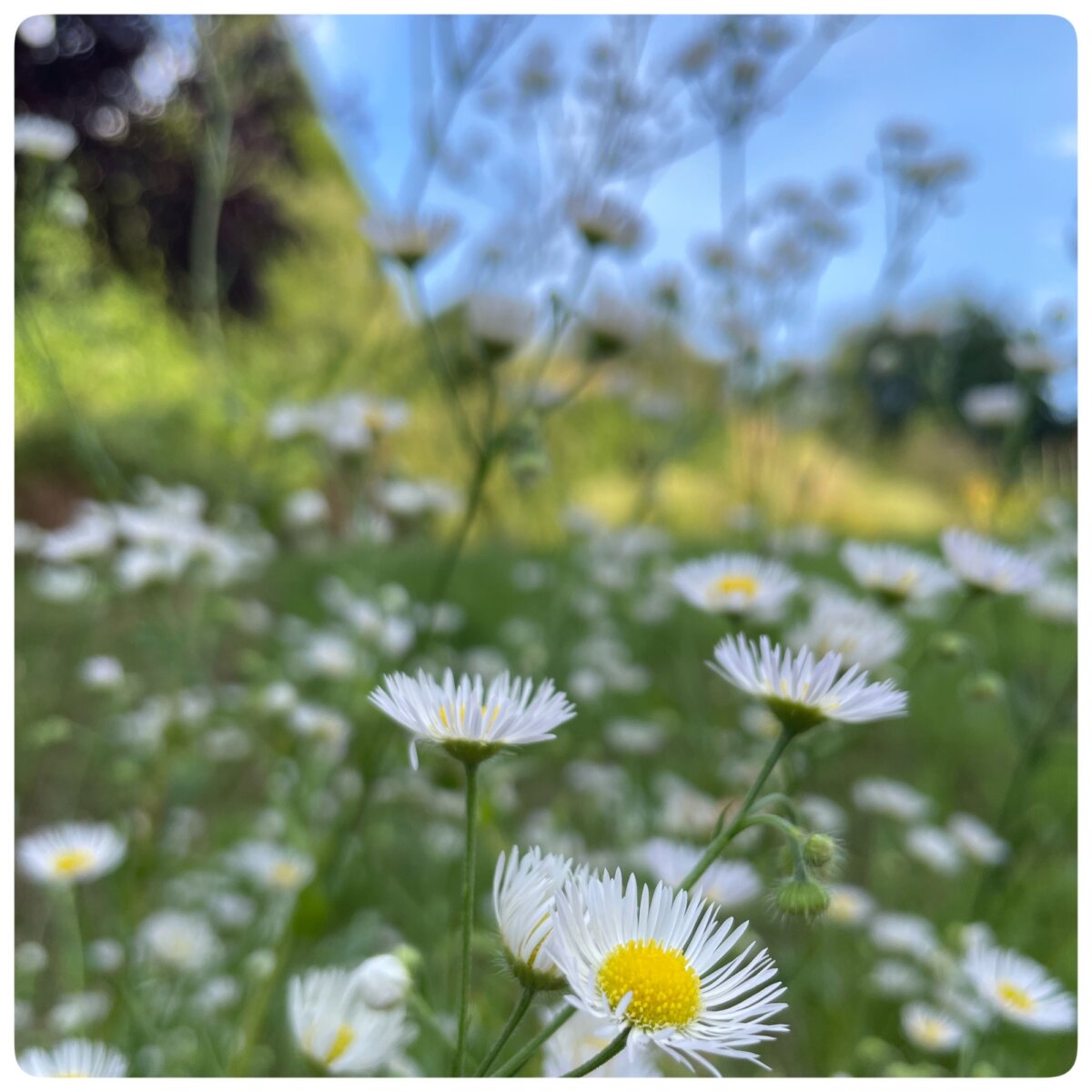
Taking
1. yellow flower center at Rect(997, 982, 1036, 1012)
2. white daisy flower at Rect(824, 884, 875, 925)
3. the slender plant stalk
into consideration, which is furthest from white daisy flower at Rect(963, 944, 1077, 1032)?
the slender plant stalk

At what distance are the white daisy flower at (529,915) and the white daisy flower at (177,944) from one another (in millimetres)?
587

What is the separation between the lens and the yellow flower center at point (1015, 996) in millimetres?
580

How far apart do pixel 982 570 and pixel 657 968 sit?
0.37 m

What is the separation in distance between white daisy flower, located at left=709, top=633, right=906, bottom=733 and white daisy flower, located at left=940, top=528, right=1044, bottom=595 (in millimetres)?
252

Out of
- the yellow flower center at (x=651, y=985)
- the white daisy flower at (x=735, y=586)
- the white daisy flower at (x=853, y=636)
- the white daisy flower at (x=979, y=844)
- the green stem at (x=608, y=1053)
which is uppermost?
the white daisy flower at (x=735, y=586)

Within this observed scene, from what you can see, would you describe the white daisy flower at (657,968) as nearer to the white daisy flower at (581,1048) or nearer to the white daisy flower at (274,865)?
the white daisy flower at (581,1048)

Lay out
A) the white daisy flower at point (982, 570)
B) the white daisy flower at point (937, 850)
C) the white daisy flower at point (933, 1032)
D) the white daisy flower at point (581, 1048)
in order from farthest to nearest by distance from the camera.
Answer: the white daisy flower at point (937, 850)
the white daisy flower at point (933, 1032)
the white daisy flower at point (982, 570)
the white daisy flower at point (581, 1048)

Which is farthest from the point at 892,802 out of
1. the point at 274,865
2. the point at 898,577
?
the point at 274,865

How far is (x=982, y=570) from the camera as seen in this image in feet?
1.83

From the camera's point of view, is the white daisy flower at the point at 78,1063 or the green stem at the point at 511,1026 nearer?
the green stem at the point at 511,1026

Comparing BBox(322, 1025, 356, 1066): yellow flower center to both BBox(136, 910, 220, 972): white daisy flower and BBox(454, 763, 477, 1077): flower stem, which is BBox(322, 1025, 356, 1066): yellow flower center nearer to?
BBox(454, 763, 477, 1077): flower stem

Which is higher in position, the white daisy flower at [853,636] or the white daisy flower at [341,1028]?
the white daisy flower at [853,636]

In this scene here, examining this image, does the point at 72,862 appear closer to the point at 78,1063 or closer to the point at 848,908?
the point at 78,1063

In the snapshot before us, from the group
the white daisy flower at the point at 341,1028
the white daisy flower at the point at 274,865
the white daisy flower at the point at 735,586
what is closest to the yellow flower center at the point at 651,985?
the white daisy flower at the point at 341,1028
